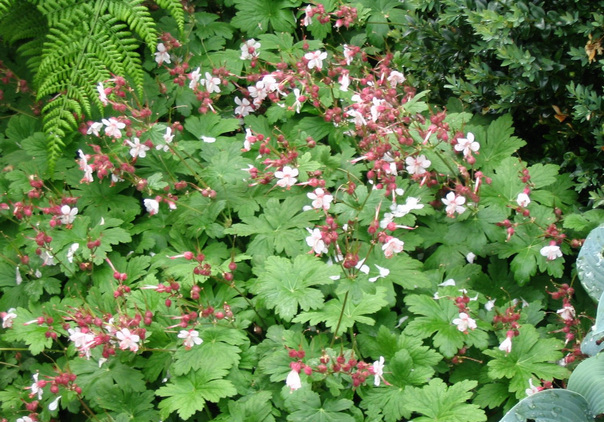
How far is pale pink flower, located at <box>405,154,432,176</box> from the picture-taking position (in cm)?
305

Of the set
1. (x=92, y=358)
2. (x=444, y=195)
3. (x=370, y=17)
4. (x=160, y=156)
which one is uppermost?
(x=370, y=17)

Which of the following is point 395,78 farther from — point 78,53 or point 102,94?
point 78,53

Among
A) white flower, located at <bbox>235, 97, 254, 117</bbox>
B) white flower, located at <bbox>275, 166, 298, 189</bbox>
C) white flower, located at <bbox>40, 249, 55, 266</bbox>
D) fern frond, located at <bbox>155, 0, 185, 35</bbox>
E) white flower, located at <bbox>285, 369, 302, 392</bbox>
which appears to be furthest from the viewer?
white flower, located at <bbox>235, 97, 254, 117</bbox>

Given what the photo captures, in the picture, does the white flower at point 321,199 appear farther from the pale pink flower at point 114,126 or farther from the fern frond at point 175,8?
the fern frond at point 175,8

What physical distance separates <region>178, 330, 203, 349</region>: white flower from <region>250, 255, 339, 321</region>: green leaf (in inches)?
11.8

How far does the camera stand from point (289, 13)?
13.0 ft

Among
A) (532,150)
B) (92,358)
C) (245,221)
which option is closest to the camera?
(92,358)

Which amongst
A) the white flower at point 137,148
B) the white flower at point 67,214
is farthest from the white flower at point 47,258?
the white flower at point 137,148

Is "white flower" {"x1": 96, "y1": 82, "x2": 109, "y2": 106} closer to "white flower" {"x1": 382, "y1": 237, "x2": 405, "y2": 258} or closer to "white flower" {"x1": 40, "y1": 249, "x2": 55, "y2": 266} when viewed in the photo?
"white flower" {"x1": 40, "y1": 249, "x2": 55, "y2": 266}

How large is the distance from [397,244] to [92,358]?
4.45 ft

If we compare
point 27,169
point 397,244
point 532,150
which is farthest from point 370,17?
point 27,169

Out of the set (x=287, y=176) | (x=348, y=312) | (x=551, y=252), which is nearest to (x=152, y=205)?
(x=287, y=176)

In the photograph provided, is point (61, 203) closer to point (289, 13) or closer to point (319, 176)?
point (319, 176)

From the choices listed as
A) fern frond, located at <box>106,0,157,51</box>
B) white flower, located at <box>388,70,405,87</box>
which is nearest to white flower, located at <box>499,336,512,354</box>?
white flower, located at <box>388,70,405,87</box>
